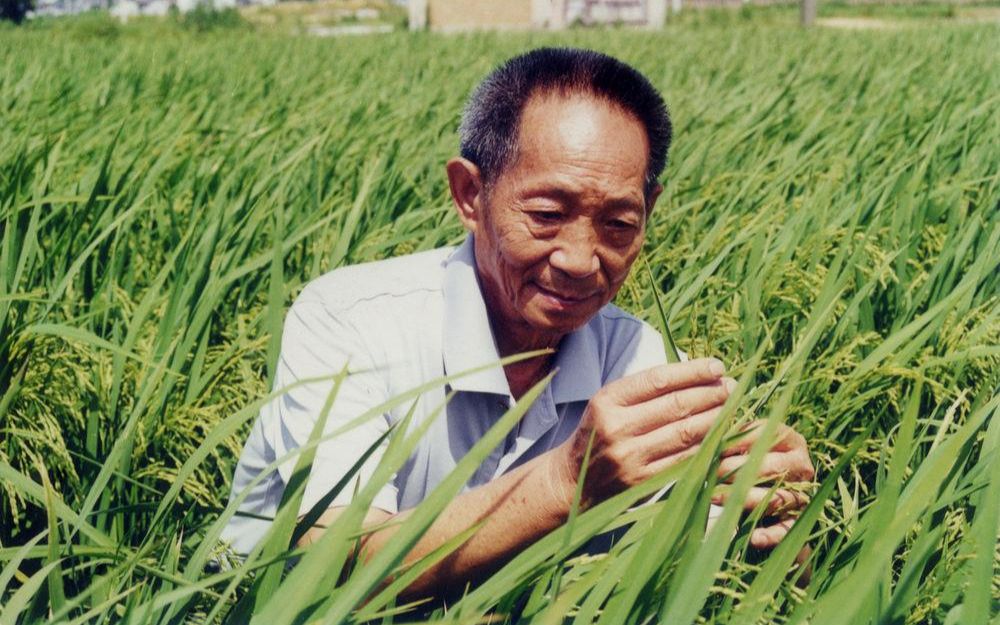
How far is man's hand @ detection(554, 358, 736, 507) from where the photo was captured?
3.35 feet

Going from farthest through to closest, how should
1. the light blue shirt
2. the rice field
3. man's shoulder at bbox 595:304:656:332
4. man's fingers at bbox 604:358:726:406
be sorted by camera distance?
man's shoulder at bbox 595:304:656:332 → the light blue shirt → man's fingers at bbox 604:358:726:406 → the rice field

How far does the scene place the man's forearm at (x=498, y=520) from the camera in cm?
107

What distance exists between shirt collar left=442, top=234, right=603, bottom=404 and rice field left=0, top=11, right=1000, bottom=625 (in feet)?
0.65

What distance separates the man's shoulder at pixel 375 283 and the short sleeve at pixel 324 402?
17 mm

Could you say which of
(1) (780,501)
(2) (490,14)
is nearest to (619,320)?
(1) (780,501)

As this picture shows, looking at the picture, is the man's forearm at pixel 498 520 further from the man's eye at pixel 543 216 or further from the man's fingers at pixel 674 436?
the man's eye at pixel 543 216

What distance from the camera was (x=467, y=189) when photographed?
1.43m

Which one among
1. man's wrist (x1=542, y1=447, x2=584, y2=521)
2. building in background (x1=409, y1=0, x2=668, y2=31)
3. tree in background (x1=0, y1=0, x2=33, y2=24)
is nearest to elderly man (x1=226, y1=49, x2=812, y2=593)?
man's wrist (x1=542, y1=447, x2=584, y2=521)

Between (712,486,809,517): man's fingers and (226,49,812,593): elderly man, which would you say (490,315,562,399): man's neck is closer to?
(226,49,812,593): elderly man

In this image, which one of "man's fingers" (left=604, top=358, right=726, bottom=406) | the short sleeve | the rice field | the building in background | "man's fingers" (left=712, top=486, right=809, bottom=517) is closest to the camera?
the rice field

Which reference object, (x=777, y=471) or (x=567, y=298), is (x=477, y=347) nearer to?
(x=567, y=298)

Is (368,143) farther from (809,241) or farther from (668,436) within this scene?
(668,436)

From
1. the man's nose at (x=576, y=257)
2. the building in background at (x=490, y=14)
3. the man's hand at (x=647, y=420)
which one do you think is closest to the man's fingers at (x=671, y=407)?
the man's hand at (x=647, y=420)

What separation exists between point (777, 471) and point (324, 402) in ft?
1.60
